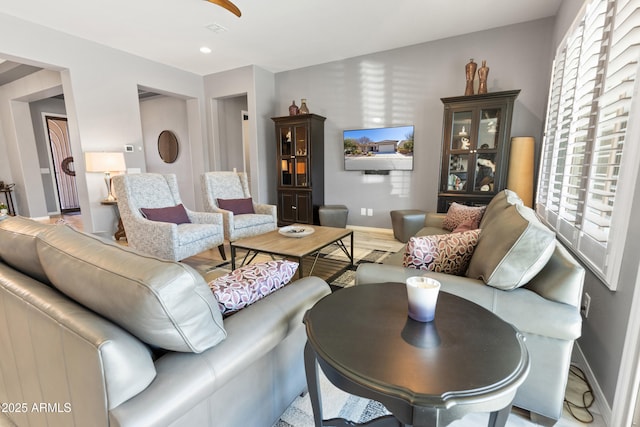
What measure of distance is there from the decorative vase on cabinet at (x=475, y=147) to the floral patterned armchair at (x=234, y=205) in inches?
91.0

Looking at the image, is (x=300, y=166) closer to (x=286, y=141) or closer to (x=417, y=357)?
(x=286, y=141)

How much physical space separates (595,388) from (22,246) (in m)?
2.61

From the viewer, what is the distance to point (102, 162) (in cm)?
378

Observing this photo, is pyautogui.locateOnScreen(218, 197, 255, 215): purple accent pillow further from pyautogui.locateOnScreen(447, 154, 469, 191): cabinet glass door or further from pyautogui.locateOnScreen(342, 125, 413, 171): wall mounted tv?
pyautogui.locateOnScreen(447, 154, 469, 191): cabinet glass door

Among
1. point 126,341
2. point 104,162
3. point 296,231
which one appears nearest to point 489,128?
point 296,231

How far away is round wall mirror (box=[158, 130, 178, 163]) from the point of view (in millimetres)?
6172

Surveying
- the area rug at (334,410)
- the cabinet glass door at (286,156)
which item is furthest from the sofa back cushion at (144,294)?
the cabinet glass door at (286,156)

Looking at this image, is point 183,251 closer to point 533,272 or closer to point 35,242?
point 35,242

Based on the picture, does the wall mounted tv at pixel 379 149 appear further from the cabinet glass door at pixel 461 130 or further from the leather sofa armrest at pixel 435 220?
the leather sofa armrest at pixel 435 220

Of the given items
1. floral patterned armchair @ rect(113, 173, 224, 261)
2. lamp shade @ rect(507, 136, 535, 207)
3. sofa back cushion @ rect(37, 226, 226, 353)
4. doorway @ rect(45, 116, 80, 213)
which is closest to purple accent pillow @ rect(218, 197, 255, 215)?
floral patterned armchair @ rect(113, 173, 224, 261)

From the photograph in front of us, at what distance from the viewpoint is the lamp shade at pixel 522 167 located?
3.30 m

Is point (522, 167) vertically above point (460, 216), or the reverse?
point (522, 167)

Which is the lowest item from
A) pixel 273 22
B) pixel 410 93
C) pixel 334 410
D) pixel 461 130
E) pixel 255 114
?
pixel 334 410

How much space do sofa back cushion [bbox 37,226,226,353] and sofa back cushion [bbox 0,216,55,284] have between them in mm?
248
